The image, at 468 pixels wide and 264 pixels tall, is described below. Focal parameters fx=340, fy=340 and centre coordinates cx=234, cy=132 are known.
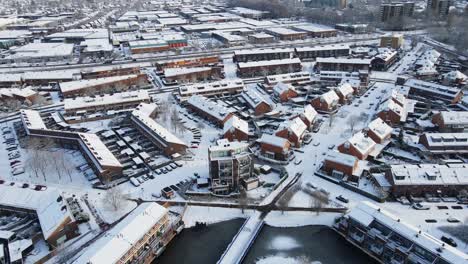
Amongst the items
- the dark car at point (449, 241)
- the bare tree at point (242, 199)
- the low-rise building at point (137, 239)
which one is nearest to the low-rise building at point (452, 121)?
the dark car at point (449, 241)

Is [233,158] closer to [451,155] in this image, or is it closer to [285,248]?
[285,248]

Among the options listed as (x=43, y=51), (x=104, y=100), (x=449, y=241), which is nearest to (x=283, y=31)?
(x=104, y=100)

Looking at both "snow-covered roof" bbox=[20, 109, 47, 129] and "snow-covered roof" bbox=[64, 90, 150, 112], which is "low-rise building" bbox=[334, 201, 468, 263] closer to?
"snow-covered roof" bbox=[64, 90, 150, 112]

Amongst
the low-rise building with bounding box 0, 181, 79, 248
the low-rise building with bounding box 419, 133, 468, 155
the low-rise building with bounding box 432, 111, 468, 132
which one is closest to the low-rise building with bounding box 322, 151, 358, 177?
the low-rise building with bounding box 419, 133, 468, 155

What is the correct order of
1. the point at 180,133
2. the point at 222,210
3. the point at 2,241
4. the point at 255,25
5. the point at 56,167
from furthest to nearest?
the point at 255,25
the point at 180,133
the point at 56,167
the point at 222,210
the point at 2,241

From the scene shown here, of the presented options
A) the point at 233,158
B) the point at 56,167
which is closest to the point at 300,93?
the point at 233,158

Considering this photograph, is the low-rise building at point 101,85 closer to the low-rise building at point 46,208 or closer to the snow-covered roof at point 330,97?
the low-rise building at point 46,208

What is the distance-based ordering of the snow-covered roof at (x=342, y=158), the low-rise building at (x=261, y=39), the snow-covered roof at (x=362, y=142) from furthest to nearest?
the low-rise building at (x=261, y=39) < the snow-covered roof at (x=362, y=142) < the snow-covered roof at (x=342, y=158)

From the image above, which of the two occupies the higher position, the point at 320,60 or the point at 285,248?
the point at 320,60
